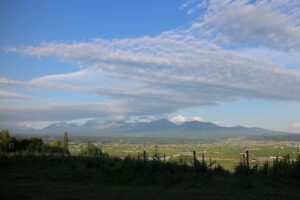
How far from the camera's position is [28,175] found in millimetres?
23359

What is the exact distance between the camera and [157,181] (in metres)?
18.8

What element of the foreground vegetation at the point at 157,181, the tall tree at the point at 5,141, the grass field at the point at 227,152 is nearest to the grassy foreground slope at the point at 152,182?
the foreground vegetation at the point at 157,181

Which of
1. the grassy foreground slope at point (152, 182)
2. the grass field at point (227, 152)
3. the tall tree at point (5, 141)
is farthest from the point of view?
the tall tree at point (5, 141)

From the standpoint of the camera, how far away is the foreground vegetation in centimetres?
1559

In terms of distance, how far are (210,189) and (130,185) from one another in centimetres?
383

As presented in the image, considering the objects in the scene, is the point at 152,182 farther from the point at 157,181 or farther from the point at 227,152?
the point at 227,152

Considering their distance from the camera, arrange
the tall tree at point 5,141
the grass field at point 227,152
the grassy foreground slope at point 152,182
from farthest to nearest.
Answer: the tall tree at point 5,141
the grass field at point 227,152
the grassy foreground slope at point 152,182

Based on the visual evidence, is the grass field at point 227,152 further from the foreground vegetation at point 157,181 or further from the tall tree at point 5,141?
the tall tree at point 5,141

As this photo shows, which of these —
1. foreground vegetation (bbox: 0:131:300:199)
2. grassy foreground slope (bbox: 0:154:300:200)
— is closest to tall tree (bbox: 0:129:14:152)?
foreground vegetation (bbox: 0:131:300:199)

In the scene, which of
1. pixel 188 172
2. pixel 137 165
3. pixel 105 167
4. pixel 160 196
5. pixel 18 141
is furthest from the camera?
pixel 18 141

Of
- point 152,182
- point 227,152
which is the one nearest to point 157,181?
point 152,182

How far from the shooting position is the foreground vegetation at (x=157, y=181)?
51.1 ft

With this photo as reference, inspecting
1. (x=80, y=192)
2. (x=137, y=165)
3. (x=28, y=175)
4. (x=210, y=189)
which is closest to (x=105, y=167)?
(x=137, y=165)

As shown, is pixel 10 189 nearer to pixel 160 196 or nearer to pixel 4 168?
pixel 160 196
